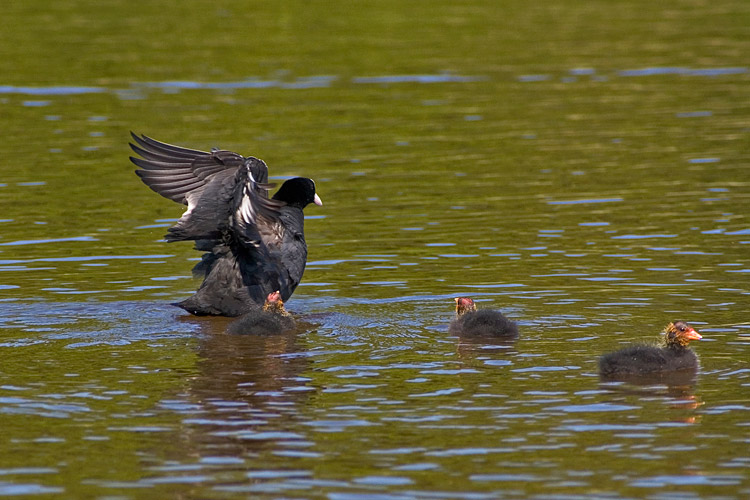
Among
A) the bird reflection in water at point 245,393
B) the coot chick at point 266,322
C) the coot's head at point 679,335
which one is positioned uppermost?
the coot's head at point 679,335

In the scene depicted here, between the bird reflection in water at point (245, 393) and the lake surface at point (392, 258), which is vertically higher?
the lake surface at point (392, 258)

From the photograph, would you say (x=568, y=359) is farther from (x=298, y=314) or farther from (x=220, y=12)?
(x=220, y=12)

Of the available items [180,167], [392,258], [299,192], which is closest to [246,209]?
[180,167]

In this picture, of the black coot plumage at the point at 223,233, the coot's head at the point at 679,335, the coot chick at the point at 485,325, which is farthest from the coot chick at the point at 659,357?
the black coot plumage at the point at 223,233

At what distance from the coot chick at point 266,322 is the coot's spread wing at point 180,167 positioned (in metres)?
1.71

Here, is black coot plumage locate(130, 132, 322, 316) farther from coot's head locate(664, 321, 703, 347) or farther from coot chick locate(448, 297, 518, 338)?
coot's head locate(664, 321, 703, 347)

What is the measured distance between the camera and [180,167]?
13430 mm

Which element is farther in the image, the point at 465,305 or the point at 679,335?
the point at 465,305

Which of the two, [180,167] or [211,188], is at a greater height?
[180,167]

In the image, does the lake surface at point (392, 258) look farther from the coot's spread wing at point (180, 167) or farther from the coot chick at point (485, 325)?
the coot's spread wing at point (180, 167)

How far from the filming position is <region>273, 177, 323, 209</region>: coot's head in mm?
14078

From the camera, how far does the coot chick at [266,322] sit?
11844 millimetres

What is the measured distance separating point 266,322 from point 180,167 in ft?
7.97

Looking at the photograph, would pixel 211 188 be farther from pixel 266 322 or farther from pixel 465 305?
pixel 465 305
